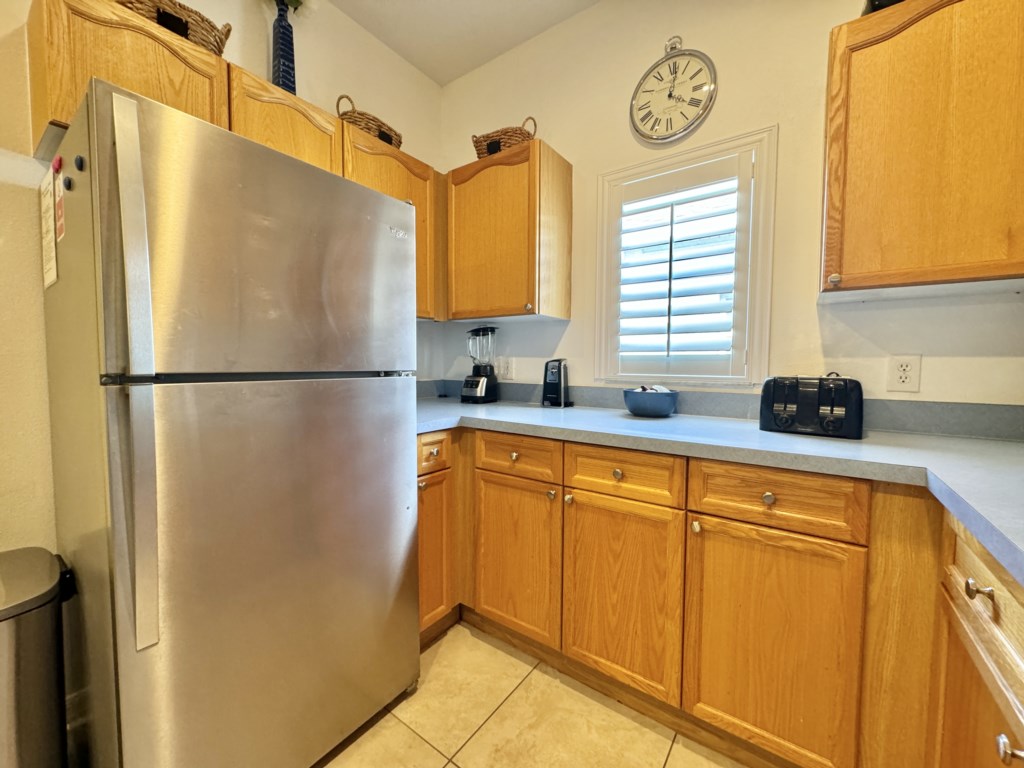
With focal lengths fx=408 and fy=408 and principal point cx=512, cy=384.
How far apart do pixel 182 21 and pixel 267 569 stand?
1593 millimetres

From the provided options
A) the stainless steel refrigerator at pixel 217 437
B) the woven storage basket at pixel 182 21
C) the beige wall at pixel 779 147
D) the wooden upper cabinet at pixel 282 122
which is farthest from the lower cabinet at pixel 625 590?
the woven storage basket at pixel 182 21

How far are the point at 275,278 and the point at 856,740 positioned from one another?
5.95ft

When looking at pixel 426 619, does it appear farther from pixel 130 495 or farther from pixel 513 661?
pixel 130 495

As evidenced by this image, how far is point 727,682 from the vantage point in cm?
116

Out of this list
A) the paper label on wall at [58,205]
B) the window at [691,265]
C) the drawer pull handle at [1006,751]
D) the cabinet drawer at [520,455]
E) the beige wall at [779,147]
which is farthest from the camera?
the window at [691,265]

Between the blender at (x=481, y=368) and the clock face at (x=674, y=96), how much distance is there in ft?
3.91

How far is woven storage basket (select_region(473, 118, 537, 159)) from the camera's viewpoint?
189 cm

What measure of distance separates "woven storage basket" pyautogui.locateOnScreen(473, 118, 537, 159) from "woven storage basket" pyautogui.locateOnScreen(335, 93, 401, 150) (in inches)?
15.4

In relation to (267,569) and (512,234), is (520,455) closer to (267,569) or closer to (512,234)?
(267,569)

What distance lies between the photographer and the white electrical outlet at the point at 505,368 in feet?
7.38

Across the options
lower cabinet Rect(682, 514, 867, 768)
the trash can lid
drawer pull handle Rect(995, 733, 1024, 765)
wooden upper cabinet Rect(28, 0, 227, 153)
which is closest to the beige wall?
lower cabinet Rect(682, 514, 867, 768)

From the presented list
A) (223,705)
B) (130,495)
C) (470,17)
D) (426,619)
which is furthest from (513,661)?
(470,17)

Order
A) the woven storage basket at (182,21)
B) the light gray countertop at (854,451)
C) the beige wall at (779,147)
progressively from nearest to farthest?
1. the light gray countertop at (854,451)
2. the woven storage basket at (182,21)
3. the beige wall at (779,147)

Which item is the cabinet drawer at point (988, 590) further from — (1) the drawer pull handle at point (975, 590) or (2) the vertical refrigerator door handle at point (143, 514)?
(2) the vertical refrigerator door handle at point (143, 514)
